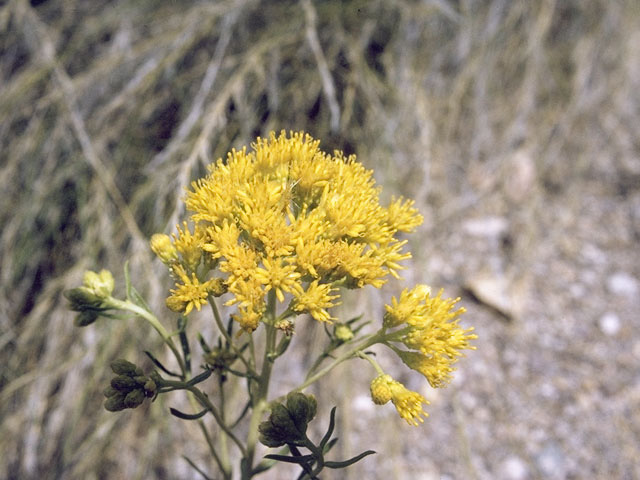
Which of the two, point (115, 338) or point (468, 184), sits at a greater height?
point (115, 338)

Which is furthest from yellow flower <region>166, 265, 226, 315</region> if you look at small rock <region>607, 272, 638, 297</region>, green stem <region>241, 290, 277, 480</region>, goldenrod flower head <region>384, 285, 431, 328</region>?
small rock <region>607, 272, 638, 297</region>

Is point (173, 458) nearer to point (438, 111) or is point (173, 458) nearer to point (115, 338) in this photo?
point (115, 338)

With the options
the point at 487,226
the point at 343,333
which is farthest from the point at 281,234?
the point at 487,226

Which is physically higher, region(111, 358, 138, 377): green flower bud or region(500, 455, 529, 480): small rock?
region(111, 358, 138, 377): green flower bud

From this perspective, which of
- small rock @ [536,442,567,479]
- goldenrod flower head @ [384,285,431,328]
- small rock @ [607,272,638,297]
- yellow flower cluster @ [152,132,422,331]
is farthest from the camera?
small rock @ [607,272,638,297]

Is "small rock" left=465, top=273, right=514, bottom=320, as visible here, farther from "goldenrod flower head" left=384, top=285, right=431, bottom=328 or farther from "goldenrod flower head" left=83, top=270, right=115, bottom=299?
"goldenrod flower head" left=83, top=270, right=115, bottom=299

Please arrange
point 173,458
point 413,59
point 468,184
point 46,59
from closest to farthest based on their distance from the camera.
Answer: point 173,458 < point 46,59 < point 413,59 < point 468,184

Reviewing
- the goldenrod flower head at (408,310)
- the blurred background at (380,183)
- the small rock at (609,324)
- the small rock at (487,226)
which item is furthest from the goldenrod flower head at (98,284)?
the small rock at (609,324)

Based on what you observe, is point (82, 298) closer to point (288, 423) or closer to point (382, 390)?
point (288, 423)

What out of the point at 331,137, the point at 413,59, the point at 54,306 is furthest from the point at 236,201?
the point at 413,59
